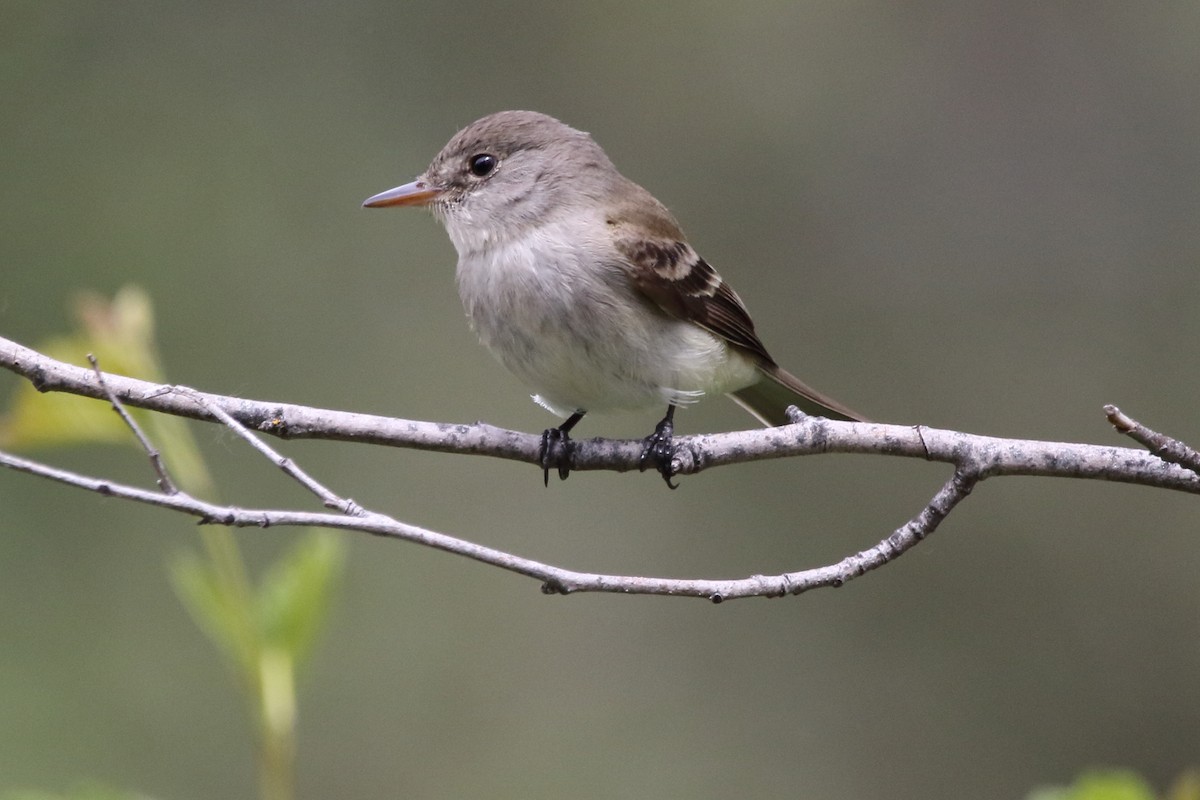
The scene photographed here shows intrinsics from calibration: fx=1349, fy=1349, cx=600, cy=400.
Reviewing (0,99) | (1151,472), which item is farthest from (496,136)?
(0,99)

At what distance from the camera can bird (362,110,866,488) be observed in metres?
4.09

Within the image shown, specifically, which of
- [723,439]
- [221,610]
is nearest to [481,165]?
[723,439]

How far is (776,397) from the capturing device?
485 cm

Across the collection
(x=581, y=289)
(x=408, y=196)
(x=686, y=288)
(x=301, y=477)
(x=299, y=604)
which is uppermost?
(x=408, y=196)

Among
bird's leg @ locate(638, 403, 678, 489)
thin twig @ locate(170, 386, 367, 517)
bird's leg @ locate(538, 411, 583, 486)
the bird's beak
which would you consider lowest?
thin twig @ locate(170, 386, 367, 517)

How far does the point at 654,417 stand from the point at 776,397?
8.36 feet

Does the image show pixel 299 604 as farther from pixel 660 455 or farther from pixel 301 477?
pixel 660 455

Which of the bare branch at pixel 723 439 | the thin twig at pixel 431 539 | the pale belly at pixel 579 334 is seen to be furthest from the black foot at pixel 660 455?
the thin twig at pixel 431 539

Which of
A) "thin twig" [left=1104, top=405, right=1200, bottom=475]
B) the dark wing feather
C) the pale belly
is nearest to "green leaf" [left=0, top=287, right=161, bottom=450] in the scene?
the pale belly

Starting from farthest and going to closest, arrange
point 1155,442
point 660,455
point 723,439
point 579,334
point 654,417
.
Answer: point 654,417 → point 579,334 → point 660,455 → point 723,439 → point 1155,442

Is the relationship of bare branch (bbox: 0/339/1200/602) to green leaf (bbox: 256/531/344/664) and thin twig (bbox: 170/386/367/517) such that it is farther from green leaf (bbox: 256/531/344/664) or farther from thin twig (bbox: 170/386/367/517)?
green leaf (bbox: 256/531/344/664)

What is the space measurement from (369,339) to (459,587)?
1.62 meters

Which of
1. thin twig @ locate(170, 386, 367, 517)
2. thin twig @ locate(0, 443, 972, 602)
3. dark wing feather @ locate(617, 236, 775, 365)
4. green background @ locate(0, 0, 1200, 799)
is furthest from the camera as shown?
green background @ locate(0, 0, 1200, 799)

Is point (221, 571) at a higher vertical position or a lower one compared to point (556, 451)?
lower
